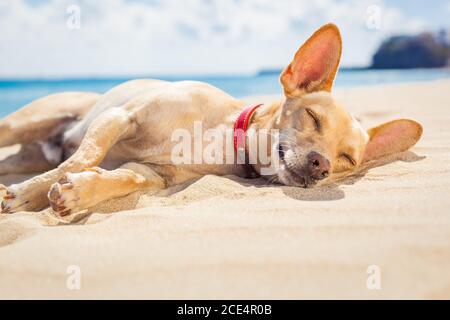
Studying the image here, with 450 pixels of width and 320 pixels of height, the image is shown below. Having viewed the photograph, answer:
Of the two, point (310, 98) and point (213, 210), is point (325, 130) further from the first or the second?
point (213, 210)

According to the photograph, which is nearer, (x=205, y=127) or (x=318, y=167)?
(x=318, y=167)

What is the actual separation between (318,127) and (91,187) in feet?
4.48

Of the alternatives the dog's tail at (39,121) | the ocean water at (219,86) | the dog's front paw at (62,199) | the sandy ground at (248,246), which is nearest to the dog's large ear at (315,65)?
the sandy ground at (248,246)

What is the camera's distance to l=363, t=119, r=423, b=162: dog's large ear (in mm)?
3328

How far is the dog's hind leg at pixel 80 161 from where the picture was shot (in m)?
2.70

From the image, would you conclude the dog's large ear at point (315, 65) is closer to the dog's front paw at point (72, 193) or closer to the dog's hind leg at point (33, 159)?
the dog's front paw at point (72, 193)

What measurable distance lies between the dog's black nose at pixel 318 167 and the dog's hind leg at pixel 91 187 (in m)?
0.94

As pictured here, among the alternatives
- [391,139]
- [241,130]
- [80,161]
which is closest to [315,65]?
[241,130]

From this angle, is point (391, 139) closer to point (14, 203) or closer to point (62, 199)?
point (62, 199)

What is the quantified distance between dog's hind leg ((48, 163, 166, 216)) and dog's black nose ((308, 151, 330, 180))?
3.08ft

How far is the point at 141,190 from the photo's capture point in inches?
113

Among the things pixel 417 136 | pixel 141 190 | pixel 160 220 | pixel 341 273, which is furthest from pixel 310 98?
pixel 341 273

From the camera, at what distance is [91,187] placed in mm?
2537

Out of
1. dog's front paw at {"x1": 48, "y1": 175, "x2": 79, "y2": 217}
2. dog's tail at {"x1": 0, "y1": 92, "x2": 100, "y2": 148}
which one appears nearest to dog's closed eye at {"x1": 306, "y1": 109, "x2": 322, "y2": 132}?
dog's front paw at {"x1": 48, "y1": 175, "x2": 79, "y2": 217}
